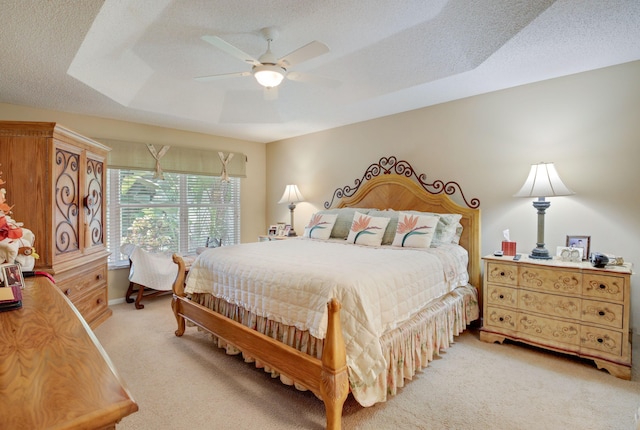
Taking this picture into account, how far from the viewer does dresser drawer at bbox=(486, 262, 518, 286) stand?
2.69 metres

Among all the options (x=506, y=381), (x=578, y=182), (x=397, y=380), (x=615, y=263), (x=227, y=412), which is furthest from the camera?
(x=578, y=182)

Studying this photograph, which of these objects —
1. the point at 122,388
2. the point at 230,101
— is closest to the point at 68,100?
the point at 230,101

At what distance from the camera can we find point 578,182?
9.18 feet

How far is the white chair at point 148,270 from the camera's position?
3662 mm

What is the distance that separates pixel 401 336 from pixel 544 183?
1.84 meters

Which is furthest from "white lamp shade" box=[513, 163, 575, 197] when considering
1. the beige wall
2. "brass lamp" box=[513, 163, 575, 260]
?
the beige wall

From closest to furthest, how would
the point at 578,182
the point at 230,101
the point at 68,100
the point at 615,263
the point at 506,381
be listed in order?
the point at 506,381 < the point at 615,263 < the point at 578,182 < the point at 68,100 < the point at 230,101

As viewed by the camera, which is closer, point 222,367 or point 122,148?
point 222,367

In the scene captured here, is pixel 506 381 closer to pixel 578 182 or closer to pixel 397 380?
pixel 397 380

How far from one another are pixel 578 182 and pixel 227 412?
331 centimetres

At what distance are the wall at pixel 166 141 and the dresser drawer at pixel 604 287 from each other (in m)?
4.54

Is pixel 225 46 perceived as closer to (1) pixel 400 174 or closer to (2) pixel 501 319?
(1) pixel 400 174

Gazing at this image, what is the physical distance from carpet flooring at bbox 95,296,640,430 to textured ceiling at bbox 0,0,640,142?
2.33m

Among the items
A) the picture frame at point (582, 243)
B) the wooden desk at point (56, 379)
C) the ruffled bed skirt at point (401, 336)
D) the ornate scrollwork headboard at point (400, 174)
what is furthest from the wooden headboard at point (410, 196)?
the wooden desk at point (56, 379)
